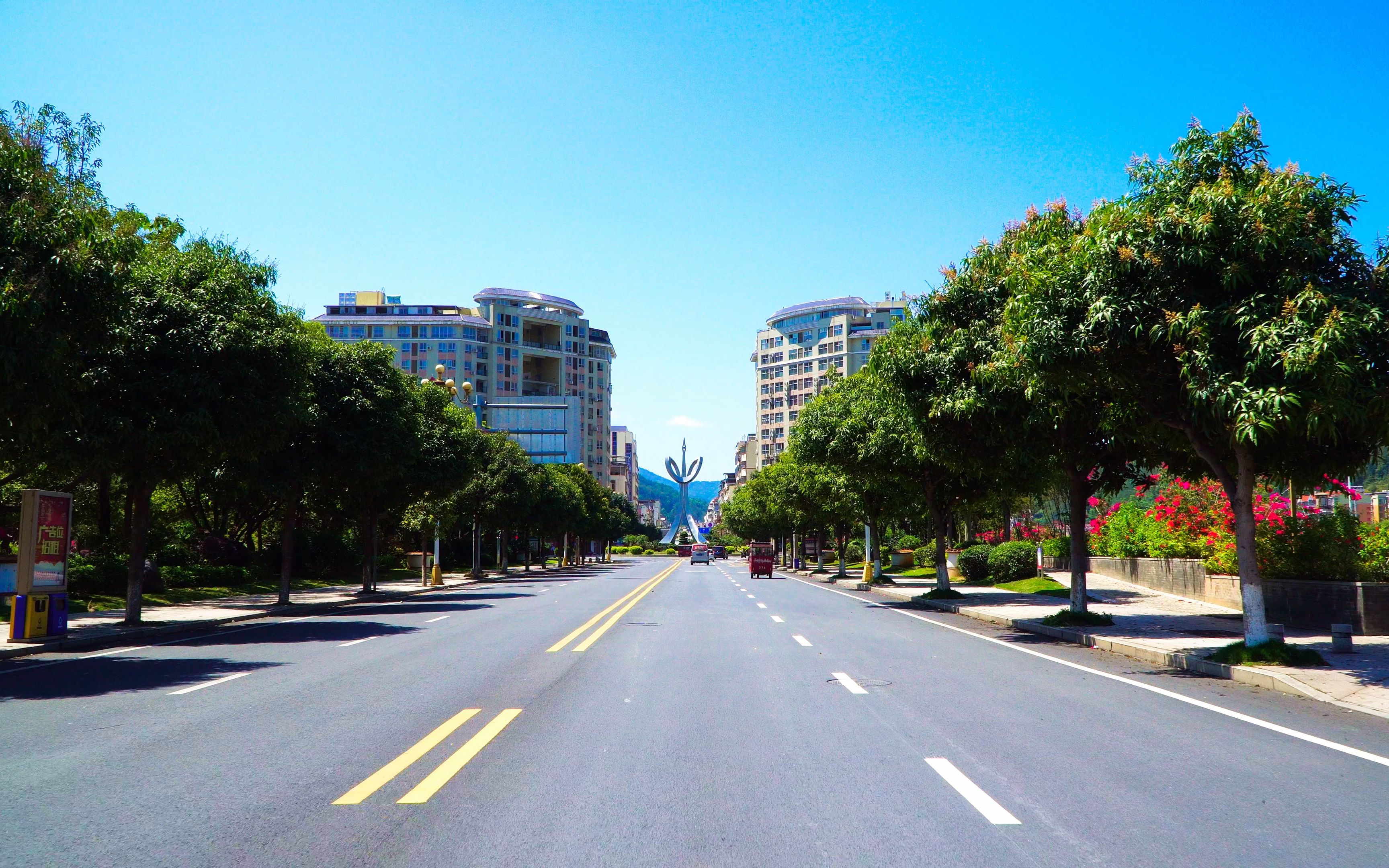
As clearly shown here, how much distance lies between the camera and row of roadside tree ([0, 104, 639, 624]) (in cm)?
1362

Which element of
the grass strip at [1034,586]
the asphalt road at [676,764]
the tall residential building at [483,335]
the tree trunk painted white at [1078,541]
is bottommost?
the grass strip at [1034,586]

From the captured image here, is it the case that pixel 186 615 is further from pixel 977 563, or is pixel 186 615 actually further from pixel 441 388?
pixel 977 563

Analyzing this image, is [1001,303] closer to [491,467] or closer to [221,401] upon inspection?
[221,401]

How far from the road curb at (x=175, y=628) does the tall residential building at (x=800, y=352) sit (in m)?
118

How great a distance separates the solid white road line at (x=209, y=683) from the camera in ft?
37.0

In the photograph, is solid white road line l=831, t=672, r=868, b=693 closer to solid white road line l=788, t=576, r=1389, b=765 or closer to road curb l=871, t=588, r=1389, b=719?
solid white road line l=788, t=576, r=1389, b=765

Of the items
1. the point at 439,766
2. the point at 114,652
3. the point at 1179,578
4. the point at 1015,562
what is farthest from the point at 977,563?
the point at 439,766

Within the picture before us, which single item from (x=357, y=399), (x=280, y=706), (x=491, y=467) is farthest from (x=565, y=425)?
(x=280, y=706)

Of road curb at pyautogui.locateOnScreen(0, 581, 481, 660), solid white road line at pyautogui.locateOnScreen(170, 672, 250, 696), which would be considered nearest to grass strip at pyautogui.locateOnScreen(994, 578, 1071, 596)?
road curb at pyautogui.locateOnScreen(0, 581, 481, 660)

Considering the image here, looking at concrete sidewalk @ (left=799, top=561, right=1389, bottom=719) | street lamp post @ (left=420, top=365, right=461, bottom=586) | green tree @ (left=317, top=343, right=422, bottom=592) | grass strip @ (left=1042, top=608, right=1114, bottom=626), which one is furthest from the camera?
street lamp post @ (left=420, top=365, right=461, bottom=586)

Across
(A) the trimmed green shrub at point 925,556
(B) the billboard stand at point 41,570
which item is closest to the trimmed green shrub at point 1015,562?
(A) the trimmed green shrub at point 925,556

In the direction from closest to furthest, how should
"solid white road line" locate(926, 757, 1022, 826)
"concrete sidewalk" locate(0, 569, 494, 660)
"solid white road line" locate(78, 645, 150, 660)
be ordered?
"solid white road line" locate(926, 757, 1022, 826), "solid white road line" locate(78, 645, 150, 660), "concrete sidewalk" locate(0, 569, 494, 660)

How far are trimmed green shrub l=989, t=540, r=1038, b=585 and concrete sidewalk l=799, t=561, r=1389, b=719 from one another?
2731 mm

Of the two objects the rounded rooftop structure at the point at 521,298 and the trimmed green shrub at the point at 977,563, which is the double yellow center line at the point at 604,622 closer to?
the trimmed green shrub at the point at 977,563
